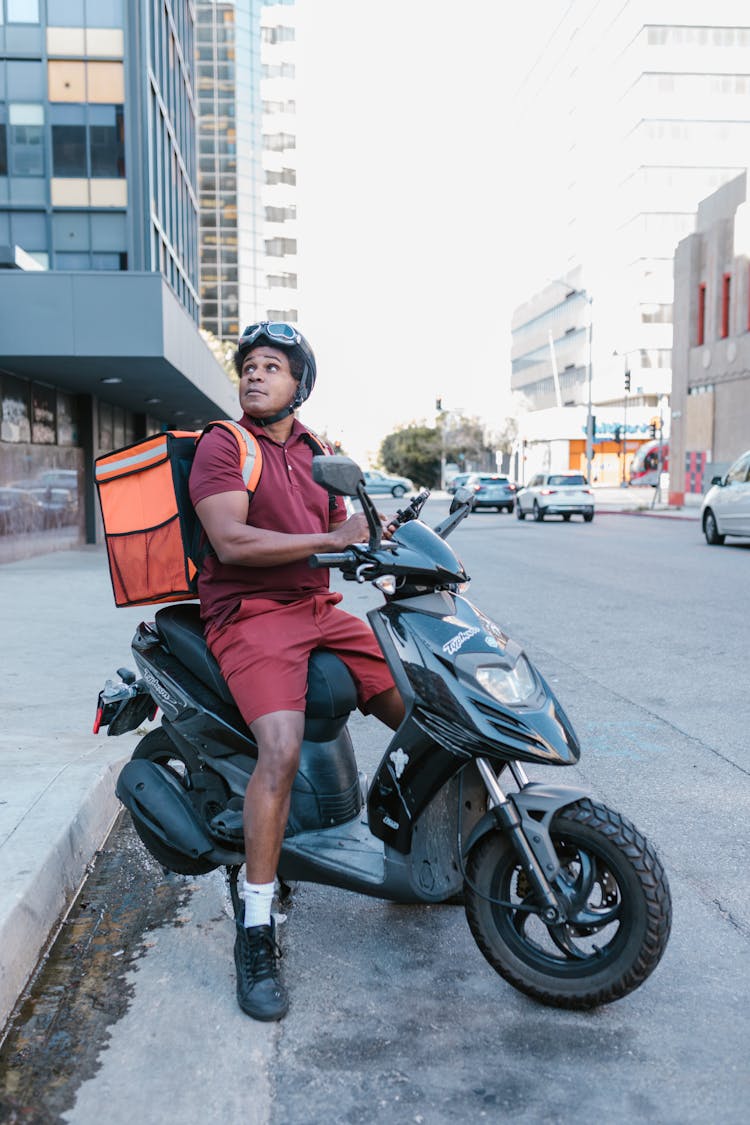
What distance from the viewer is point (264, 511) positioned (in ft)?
10.2

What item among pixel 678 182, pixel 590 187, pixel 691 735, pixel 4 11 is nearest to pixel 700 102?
pixel 678 182

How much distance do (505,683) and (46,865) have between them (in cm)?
173

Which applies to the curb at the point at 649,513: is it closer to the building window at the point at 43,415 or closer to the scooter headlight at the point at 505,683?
the building window at the point at 43,415

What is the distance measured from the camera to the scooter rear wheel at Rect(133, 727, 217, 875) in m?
3.25

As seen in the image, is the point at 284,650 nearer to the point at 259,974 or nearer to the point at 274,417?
the point at 274,417

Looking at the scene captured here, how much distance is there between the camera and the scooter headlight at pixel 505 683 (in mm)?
2721

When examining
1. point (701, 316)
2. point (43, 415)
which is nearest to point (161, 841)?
point (43, 415)

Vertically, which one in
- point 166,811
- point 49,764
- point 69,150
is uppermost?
point 69,150

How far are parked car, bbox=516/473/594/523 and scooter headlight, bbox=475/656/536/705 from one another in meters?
30.7

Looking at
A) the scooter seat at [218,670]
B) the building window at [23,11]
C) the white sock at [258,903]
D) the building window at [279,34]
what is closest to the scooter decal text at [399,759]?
the scooter seat at [218,670]

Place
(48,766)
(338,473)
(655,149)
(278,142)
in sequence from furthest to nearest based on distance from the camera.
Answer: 1. (278,142)
2. (655,149)
3. (48,766)
4. (338,473)

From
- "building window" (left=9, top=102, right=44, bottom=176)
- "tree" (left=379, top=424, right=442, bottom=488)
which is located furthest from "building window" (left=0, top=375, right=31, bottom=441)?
"tree" (left=379, top=424, right=442, bottom=488)

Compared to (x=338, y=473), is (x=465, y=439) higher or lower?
higher

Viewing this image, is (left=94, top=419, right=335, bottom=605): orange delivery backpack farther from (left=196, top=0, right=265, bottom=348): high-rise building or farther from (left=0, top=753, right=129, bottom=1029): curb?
(left=196, top=0, right=265, bottom=348): high-rise building
